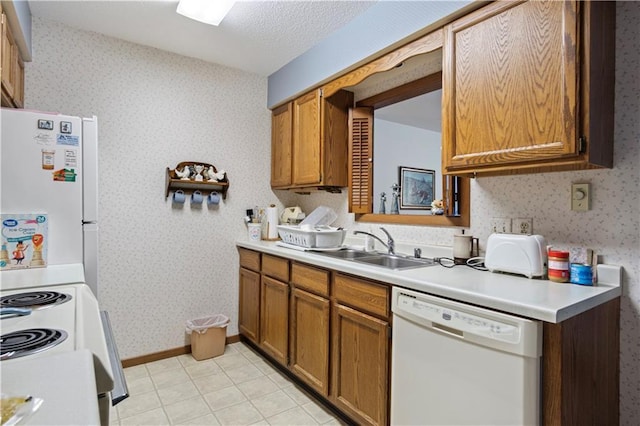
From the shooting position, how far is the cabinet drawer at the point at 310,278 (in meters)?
2.08

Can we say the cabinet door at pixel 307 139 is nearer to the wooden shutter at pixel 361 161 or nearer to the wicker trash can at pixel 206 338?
the wooden shutter at pixel 361 161

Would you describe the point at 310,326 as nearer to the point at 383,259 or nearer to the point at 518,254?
the point at 383,259

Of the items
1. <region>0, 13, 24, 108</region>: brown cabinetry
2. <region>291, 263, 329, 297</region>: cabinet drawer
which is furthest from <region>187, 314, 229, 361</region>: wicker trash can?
<region>0, 13, 24, 108</region>: brown cabinetry

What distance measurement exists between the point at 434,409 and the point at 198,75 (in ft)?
9.66

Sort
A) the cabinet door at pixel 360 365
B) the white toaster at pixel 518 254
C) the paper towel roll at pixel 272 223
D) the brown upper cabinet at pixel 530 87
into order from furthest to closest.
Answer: the paper towel roll at pixel 272 223 → the cabinet door at pixel 360 365 → the white toaster at pixel 518 254 → the brown upper cabinet at pixel 530 87

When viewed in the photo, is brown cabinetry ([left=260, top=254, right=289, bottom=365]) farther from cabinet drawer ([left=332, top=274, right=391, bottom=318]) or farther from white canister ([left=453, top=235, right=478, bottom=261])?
white canister ([left=453, top=235, right=478, bottom=261])

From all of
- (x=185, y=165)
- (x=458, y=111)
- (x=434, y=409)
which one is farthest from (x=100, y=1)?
(x=434, y=409)

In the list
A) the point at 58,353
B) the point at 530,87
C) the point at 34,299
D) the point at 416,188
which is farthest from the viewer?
the point at 416,188

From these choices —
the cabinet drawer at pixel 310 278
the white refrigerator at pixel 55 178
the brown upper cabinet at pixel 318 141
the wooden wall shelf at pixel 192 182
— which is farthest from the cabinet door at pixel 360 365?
the wooden wall shelf at pixel 192 182

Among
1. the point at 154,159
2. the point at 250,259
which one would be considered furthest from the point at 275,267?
the point at 154,159

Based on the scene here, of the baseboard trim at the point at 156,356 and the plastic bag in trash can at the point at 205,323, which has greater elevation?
the plastic bag in trash can at the point at 205,323

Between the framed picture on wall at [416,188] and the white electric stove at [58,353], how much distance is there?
6.37 ft

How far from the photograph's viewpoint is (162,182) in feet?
9.32

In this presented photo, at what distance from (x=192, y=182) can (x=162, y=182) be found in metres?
0.24
